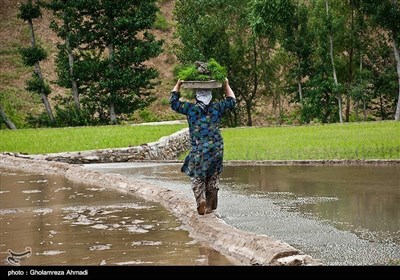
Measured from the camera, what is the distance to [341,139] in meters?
30.2

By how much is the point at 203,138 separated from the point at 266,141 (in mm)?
21701

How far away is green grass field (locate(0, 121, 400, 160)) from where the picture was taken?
25.1m

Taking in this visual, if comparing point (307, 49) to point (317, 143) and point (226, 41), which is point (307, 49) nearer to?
point (226, 41)

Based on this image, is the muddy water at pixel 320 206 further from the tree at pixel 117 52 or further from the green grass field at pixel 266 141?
the tree at pixel 117 52

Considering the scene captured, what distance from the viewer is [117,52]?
50.7 meters

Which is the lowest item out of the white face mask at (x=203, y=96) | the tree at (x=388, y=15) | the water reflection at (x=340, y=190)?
the water reflection at (x=340, y=190)

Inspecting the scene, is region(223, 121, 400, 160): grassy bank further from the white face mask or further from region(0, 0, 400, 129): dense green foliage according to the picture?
the white face mask

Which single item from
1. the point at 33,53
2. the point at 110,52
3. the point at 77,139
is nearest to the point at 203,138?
the point at 77,139

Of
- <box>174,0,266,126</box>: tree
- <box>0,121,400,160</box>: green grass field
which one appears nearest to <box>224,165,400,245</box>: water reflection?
<box>0,121,400,160</box>: green grass field

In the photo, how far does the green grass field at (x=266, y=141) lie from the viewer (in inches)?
988

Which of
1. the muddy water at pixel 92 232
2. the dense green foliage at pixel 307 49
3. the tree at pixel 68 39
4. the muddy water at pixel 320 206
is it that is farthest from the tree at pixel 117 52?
the muddy water at pixel 92 232

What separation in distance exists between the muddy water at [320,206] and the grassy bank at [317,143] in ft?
10.9

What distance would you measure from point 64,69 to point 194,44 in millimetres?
8325
